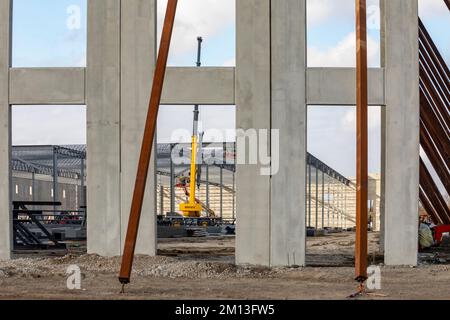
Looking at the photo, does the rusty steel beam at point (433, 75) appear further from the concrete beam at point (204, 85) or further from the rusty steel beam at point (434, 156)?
the concrete beam at point (204, 85)

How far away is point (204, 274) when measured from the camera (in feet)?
58.6

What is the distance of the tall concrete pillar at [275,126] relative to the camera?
18.8 meters

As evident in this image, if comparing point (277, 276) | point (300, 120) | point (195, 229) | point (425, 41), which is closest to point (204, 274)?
point (277, 276)

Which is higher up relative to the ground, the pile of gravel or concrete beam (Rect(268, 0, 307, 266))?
concrete beam (Rect(268, 0, 307, 266))

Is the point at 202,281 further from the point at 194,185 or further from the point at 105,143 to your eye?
the point at 194,185

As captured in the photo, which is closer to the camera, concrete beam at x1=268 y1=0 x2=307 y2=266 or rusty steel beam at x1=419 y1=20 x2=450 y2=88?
concrete beam at x1=268 y1=0 x2=307 y2=266

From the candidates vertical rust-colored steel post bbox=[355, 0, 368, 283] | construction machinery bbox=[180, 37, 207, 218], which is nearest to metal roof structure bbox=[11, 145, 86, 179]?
construction machinery bbox=[180, 37, 207, 218]

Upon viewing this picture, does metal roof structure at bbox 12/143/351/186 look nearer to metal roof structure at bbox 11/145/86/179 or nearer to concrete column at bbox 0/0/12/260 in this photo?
metal roof structure at bbox 11/145/86/179

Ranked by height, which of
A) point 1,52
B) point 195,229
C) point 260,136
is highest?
point 1,52

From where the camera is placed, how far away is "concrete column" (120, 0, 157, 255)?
18844mm

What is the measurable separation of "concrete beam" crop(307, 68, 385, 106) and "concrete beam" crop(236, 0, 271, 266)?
1.05m

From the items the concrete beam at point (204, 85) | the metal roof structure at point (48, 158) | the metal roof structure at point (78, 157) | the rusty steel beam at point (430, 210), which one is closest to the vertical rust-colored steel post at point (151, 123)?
the concrete beam at point (204, 85)
